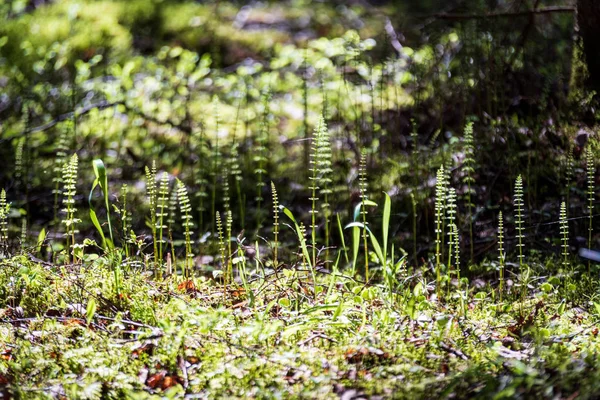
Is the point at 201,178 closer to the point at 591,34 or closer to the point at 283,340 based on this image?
the point at 283,340

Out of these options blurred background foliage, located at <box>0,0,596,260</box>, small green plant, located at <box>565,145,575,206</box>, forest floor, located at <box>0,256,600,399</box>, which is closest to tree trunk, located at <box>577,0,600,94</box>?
blurred background foliage, located at <box>0,0,596,260</box>

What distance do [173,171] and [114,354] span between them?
269cm

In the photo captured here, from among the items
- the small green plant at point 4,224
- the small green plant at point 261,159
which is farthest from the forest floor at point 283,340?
the small green plant at point 261,159

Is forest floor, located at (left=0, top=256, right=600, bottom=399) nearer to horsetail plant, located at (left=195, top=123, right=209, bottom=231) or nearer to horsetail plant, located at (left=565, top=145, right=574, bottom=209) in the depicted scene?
horsetail plant, located at (left=565, top=145, right=574, bottom=209)

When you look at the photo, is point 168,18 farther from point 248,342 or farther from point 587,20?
point 248,342

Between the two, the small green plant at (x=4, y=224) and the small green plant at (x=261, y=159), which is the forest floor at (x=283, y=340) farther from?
the small green plant at (x=261, y=159)

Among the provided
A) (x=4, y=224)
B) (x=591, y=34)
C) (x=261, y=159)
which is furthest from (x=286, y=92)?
(x=4, y=224)

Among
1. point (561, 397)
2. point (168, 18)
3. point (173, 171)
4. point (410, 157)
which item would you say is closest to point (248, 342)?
point (561, 397)

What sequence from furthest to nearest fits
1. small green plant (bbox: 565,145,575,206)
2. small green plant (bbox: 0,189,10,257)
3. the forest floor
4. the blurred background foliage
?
1. the blurred background foliage
2. small green plant (bbox: 565,145,575,206)
3. small green plant (bbox: 0,189,10,257)
4. the forest floor

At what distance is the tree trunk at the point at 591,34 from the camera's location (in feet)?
12.2

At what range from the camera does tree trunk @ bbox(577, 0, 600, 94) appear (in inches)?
146

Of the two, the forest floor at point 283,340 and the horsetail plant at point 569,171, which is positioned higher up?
the horsetail plant at point 569,171

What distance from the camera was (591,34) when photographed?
12.4 feet

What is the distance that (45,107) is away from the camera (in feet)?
18.5
